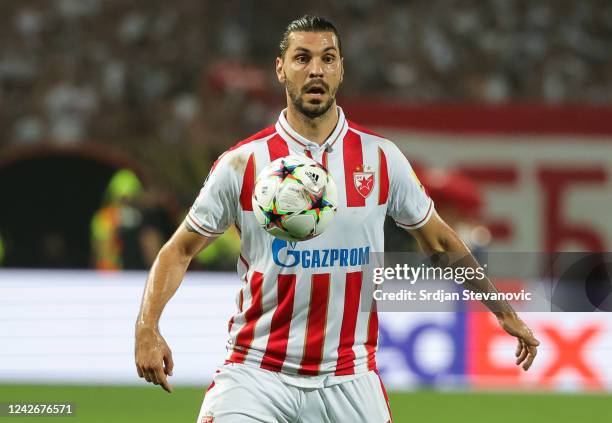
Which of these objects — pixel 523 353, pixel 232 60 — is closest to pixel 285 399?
pixel 523 353

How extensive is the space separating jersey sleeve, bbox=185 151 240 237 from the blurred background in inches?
256

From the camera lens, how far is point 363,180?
4309 mm

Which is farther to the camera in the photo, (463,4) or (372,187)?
(463,4)

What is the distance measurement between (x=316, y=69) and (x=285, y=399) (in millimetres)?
1141

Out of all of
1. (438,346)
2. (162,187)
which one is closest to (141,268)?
(162,187)

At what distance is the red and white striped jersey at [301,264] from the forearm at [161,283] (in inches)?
5.0

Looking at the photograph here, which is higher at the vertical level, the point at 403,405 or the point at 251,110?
the point at 251,110

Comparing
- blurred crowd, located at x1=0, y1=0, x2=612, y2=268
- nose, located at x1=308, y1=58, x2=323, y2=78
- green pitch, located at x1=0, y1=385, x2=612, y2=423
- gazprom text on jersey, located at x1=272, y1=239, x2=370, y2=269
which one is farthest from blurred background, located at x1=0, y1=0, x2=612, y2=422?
nose, located at x1=308, y1=58, x2=323, y2=78

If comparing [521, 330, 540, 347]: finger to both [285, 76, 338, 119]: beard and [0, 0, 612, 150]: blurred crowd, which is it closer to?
[285, 76, 338, 119]: beard

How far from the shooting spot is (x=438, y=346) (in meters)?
10.1

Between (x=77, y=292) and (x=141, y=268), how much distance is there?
229 cm

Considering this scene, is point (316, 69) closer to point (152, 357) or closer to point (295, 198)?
point (295, 198)

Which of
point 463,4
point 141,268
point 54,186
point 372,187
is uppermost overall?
point 463,4

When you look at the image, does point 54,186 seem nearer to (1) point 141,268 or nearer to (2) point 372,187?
(1) point 141,268
